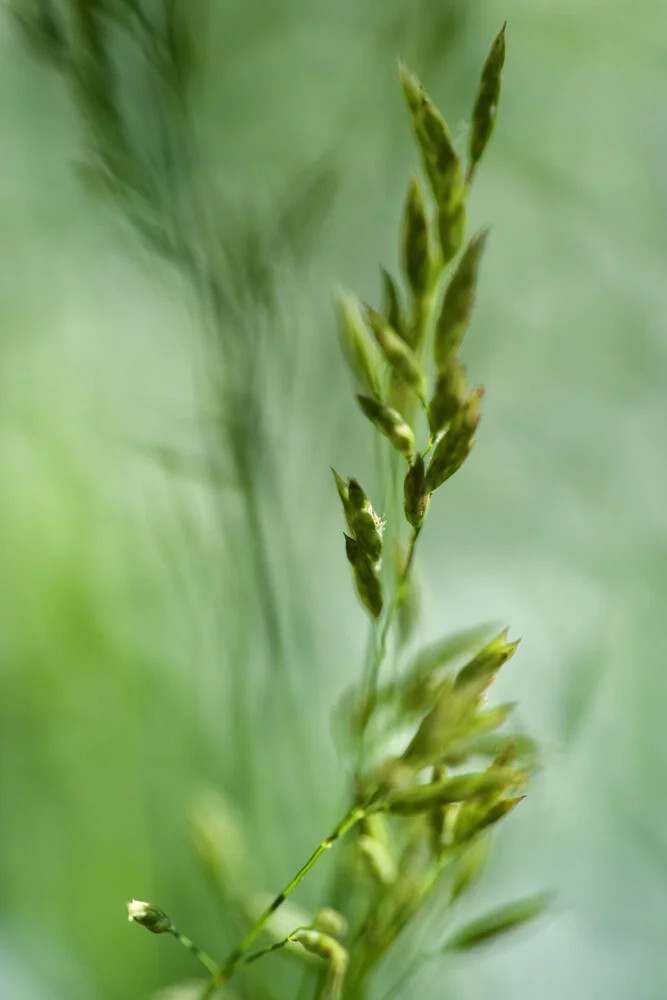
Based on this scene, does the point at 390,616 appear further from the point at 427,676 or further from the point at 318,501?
the point at 318,501

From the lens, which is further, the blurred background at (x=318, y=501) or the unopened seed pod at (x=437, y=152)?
the blurred background at (x=318, y=501)

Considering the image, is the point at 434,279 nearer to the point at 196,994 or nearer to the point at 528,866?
the point at 196,994

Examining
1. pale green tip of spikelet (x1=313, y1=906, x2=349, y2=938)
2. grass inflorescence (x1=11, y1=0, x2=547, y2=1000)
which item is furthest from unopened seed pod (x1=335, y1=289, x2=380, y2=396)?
pale green tip of spikelet (x1=313, y1=906, x2=349, y2=938)

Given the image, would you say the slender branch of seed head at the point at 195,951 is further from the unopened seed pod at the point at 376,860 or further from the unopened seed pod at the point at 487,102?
the unopened seed pod at the point at 487,102

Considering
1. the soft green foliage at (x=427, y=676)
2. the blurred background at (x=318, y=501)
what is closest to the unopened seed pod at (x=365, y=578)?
the soft green foliage at (x=427, y=676)

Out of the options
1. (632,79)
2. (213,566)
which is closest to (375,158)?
(632,79)

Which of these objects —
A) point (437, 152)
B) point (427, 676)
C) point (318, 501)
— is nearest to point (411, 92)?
point (437, 152)

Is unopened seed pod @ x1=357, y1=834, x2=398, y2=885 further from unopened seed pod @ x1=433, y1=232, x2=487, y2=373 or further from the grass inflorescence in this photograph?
unopened seed pod @ x1=433, y1=232, x2=487, y2=373

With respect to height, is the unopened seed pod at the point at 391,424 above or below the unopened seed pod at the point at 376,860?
above
